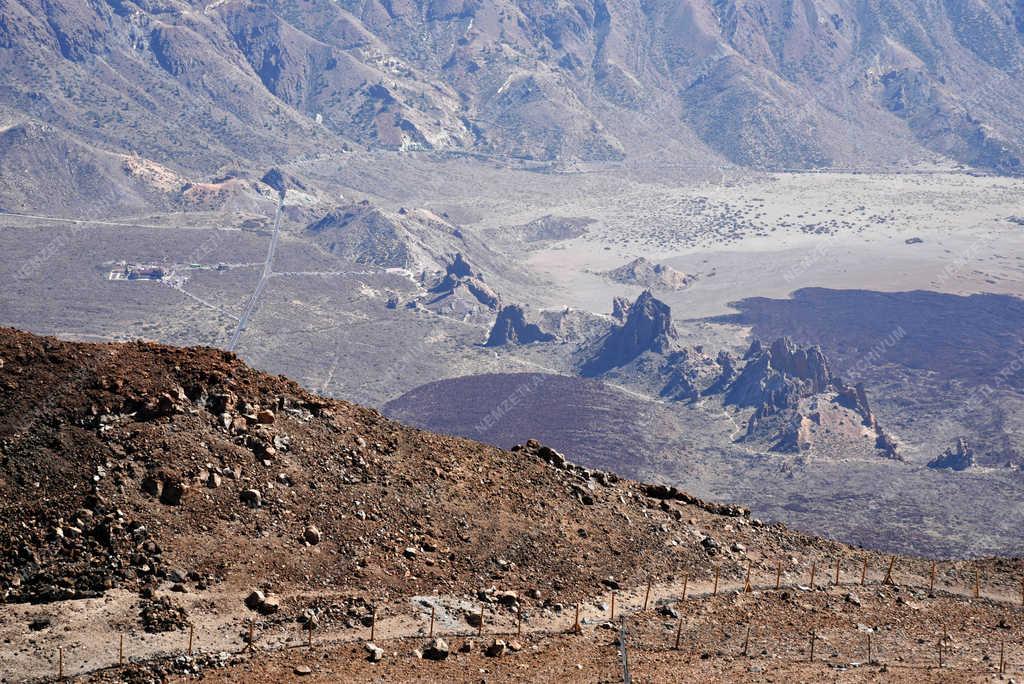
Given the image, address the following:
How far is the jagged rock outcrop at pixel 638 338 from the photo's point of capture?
127 meters

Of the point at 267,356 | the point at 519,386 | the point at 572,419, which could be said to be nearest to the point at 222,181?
the point at 267,356

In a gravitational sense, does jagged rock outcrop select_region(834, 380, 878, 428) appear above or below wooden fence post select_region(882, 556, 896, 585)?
below

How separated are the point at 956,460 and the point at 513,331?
50853mm

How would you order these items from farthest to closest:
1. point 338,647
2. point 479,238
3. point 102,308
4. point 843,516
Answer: point 479,238, point 102,308, point 843,516, point 338,647

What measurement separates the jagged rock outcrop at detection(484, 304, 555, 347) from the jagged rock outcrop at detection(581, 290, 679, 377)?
7.86 meters

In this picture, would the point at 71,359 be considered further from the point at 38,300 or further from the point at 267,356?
the point at 38,300

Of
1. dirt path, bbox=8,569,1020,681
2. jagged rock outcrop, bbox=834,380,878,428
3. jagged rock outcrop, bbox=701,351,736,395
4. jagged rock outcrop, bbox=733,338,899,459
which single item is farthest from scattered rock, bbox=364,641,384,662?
jagged rock outcrop, bbox=701,351,736,395

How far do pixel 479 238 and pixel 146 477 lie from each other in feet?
510

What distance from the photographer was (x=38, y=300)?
5089 inches

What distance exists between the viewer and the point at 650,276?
6585 inches

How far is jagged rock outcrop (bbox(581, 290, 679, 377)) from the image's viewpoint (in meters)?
127

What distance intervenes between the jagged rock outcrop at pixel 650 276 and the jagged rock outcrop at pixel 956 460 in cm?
7101

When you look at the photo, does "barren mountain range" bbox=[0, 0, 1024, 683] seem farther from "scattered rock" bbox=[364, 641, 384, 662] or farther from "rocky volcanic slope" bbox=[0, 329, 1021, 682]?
"scattered rock" bbox=[364, 641, 384, 662]

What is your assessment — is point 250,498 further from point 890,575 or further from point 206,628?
point 890,575
